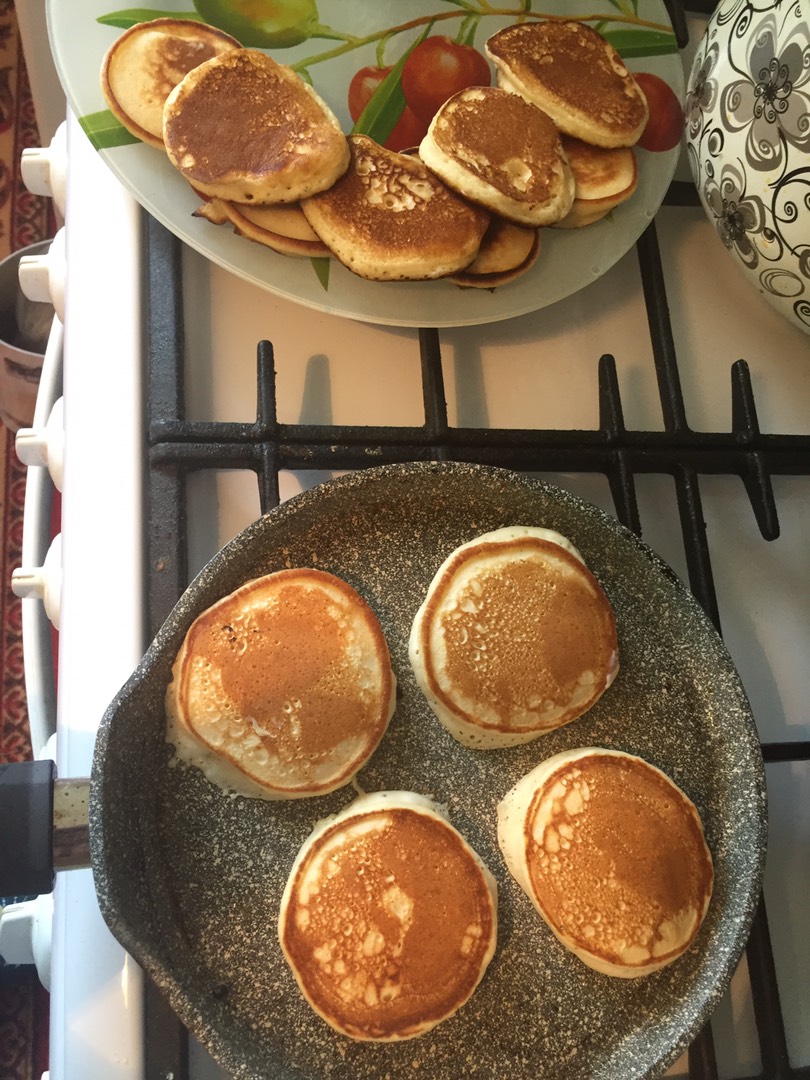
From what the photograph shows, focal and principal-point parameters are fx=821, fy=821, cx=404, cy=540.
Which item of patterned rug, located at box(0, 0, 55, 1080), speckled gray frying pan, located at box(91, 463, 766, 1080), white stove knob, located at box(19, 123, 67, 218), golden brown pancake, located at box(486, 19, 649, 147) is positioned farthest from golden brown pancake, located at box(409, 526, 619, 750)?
patterned rug, located at box(0, 0, 55, 1080)

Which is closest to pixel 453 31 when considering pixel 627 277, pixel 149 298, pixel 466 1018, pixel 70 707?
pixel 627 277

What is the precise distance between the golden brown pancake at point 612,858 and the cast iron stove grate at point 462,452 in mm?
136

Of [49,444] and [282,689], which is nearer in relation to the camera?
[282,689]

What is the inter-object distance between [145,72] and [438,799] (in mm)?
684

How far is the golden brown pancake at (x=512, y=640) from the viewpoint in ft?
2.13

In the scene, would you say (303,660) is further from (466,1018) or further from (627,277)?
(627,277)

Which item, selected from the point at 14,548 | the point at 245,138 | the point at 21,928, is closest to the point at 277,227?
the point at 245,138

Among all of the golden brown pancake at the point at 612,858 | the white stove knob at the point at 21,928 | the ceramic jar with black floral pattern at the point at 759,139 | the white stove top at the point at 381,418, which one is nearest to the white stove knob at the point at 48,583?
the white stove top at the point at 381,418

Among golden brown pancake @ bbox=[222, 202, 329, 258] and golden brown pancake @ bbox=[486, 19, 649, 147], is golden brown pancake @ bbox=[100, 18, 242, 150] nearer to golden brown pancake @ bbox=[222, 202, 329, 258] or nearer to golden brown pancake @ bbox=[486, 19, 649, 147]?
golden brown pancake @ bbox=[222, 202, 329, 258]

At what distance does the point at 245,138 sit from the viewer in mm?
696

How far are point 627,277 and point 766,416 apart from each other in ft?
0.70

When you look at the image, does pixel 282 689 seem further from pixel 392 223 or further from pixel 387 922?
pixel 392 223

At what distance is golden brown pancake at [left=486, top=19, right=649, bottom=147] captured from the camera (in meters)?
0.79

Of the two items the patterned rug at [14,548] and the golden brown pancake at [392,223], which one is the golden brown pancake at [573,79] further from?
the patterned rug at [14,548]
